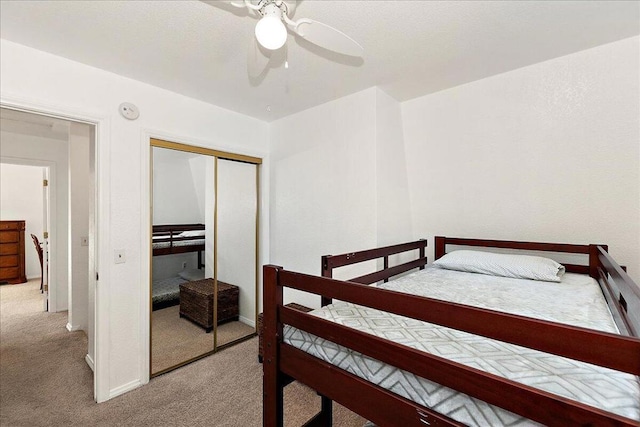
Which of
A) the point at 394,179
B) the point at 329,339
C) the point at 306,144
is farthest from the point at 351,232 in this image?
the point at 329,339

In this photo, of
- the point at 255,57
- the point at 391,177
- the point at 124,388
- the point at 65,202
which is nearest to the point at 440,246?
the point at 391,177

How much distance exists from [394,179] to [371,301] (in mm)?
1832

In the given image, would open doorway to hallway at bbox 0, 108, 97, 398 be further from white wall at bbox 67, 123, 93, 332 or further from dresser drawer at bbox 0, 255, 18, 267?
dresser drawer at bbox 0, 255, 18, 267

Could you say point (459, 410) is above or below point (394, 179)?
below

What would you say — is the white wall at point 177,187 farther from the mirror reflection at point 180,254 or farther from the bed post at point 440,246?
the bed post at point 440,246

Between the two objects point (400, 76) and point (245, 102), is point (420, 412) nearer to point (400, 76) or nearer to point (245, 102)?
point (400, 76)

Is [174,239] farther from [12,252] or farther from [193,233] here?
[12,252]

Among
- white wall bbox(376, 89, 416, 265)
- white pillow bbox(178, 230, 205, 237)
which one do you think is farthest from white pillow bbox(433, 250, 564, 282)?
white pillow bbox(178, 230, 205, 237)

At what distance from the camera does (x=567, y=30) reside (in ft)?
5.52

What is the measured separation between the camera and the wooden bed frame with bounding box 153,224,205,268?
2383 mm

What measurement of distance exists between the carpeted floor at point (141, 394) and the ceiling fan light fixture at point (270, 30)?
6.95ft

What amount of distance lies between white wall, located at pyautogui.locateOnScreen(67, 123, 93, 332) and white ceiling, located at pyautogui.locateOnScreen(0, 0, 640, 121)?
1.48 meters

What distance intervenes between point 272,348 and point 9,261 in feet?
21.3

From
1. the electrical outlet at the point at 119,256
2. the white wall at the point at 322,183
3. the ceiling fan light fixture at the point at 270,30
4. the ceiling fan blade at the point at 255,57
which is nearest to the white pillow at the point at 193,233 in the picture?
the electrical outlet at the point at 119,256
